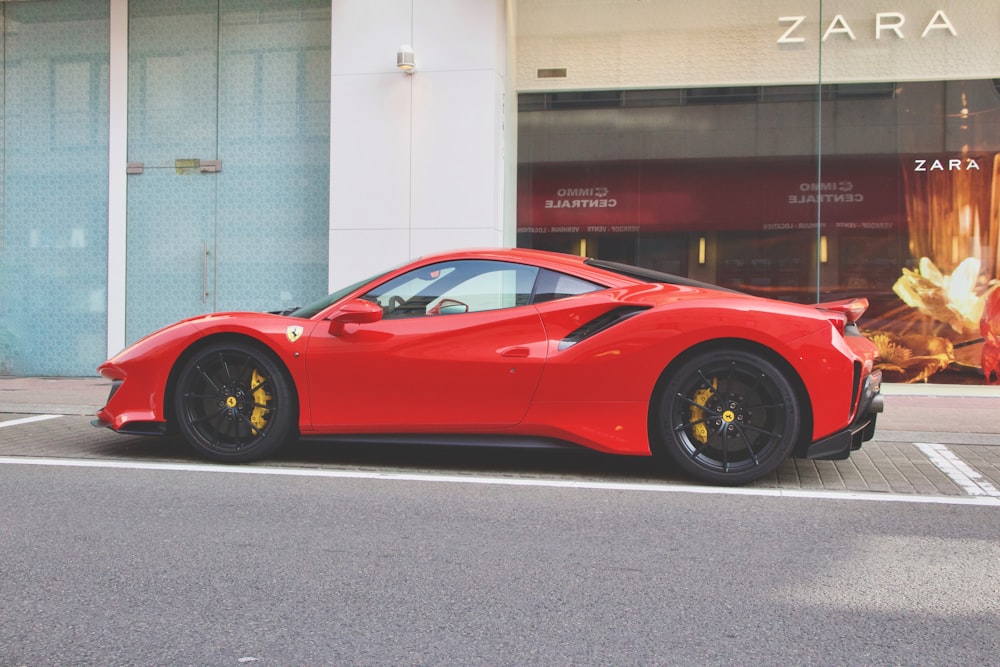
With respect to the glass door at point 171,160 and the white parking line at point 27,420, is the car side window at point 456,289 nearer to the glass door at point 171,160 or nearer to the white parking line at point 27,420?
the white parking line at point 27,420

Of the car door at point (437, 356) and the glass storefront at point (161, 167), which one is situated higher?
the glass storefront at point (161, 167)

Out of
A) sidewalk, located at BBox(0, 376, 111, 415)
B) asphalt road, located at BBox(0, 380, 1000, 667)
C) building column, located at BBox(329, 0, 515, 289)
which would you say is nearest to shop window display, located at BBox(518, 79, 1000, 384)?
building column, located at BBox(329, 0, 515, 289)

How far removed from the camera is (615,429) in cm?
513

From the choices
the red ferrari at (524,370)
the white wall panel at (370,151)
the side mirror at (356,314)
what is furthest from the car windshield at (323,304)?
the white wall panel at (370,151)

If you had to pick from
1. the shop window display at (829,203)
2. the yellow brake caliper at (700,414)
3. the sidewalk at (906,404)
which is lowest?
the sidewalk at (906,404)

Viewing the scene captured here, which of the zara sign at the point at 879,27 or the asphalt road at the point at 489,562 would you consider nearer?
the asphalt road at the point at 489,562

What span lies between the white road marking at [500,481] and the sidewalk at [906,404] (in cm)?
219

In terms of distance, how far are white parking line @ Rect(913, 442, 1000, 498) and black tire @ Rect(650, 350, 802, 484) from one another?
1.06 metres

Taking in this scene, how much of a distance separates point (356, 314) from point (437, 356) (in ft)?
1.67

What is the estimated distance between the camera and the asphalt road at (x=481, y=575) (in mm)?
2777

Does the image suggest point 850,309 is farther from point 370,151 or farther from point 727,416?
point 370,151

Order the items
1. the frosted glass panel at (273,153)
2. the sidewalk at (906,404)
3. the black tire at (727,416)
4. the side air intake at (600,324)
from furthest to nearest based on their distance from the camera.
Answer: the frosted glass panel at (273,153) < the sidewalk at (906,404) < the side air intake at (600,324) < the black tire at (727,416)

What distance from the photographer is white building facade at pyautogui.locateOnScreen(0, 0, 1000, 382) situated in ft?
33.9

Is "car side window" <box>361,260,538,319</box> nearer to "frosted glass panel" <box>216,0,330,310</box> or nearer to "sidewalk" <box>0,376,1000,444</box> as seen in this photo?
"sidewalk" <box>0,376,1000,444</box>
